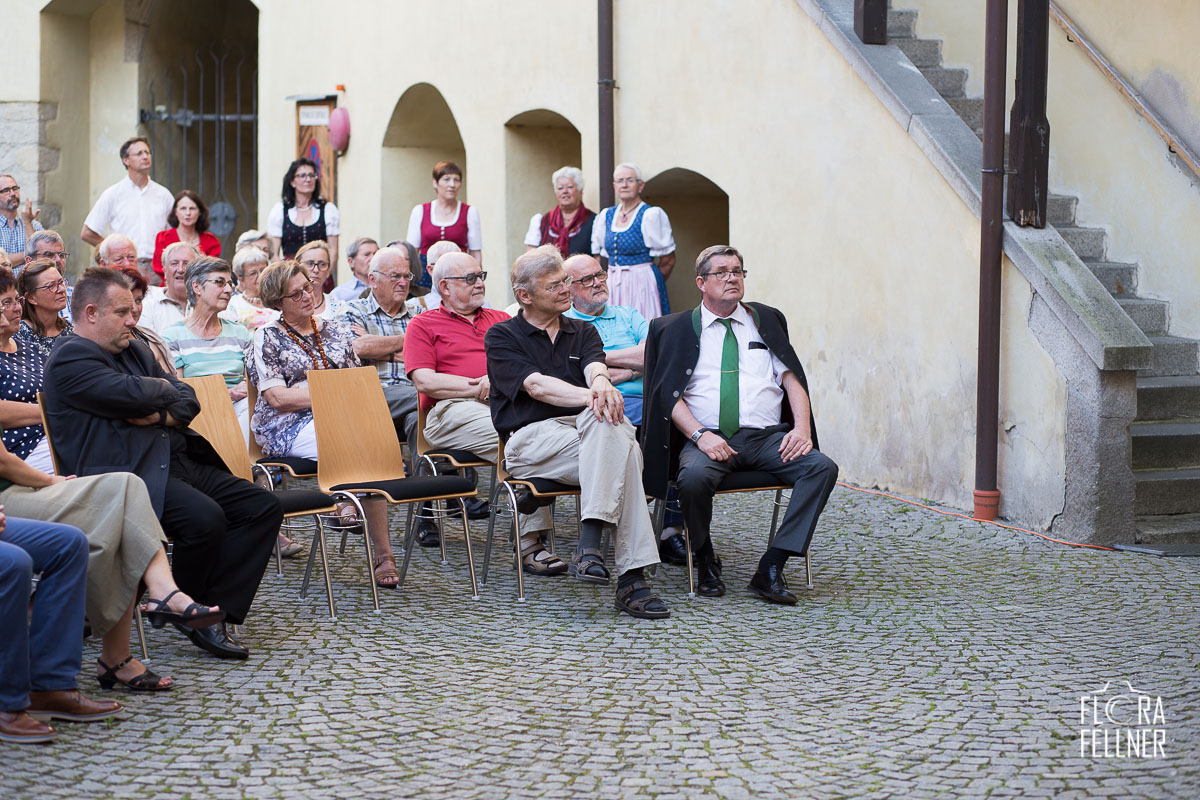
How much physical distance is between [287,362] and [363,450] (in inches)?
27.6

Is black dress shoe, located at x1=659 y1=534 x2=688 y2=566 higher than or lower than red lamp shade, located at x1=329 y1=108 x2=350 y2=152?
lower

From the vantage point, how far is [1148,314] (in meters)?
8.14

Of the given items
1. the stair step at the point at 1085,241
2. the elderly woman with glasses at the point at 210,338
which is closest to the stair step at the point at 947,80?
the stair step at the point at 1085,241

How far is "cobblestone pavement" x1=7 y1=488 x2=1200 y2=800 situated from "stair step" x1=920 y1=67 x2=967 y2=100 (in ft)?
12.4

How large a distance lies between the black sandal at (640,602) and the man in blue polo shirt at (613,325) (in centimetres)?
146

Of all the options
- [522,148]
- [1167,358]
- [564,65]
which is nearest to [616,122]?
[564,65]

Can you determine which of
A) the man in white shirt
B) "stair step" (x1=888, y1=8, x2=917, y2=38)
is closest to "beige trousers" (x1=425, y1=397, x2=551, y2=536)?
"stair step" (x1=888, y1=8, x2=917, y2=38)

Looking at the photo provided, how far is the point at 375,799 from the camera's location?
376cm

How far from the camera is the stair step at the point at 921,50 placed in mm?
9414

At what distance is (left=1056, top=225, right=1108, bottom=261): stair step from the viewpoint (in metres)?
8.48

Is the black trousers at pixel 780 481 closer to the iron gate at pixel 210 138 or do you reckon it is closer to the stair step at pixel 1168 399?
A: the stair step at pixel 1168 399

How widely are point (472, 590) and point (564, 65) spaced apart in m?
6.30

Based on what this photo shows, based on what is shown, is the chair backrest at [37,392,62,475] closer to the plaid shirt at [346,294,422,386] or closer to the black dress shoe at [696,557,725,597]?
the black dress shoe at [696,557,725,597]

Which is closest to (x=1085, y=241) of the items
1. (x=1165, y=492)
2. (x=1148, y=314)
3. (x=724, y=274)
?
(x=1148, y=314)
